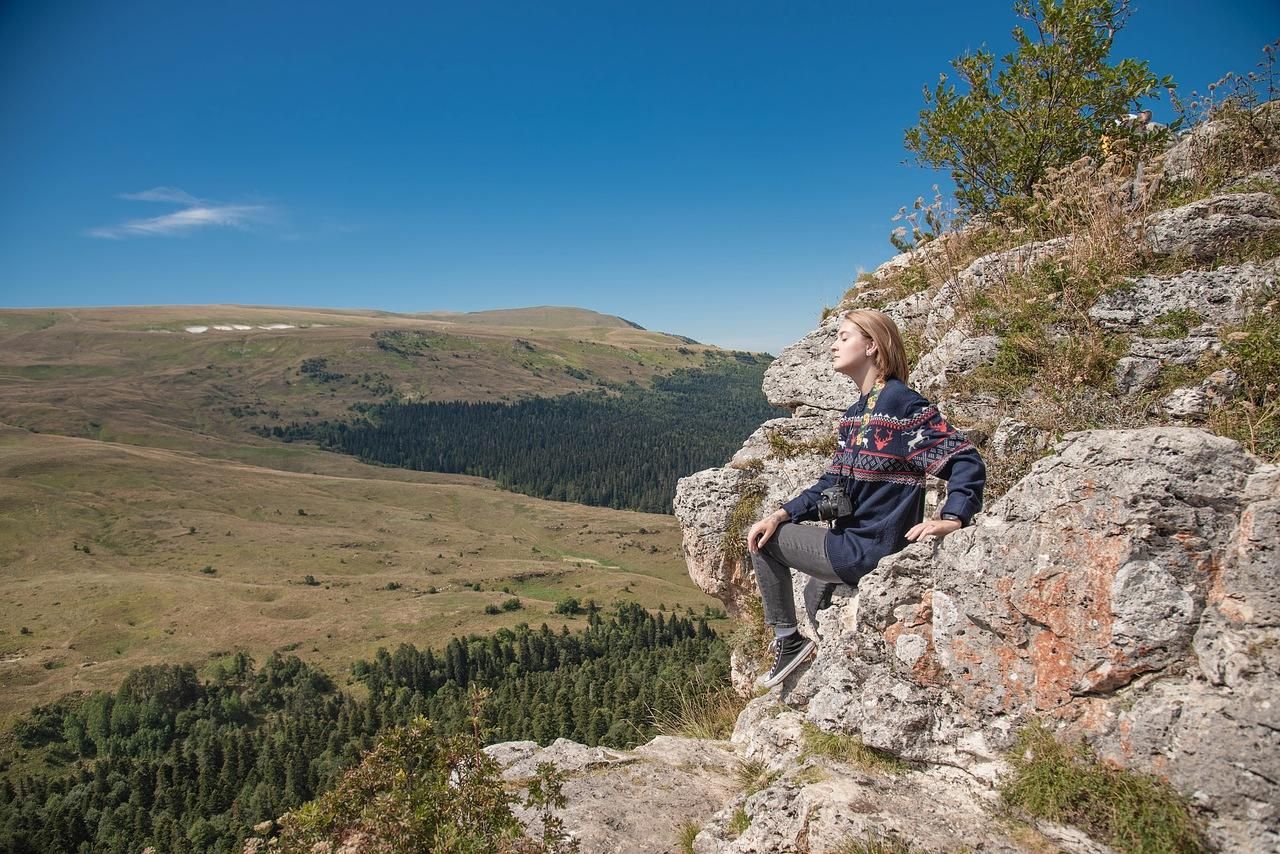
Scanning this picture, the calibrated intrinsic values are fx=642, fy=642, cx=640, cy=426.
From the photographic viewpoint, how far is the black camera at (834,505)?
259 inches

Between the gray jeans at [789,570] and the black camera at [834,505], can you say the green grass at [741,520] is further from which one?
the black camera at [834,505]

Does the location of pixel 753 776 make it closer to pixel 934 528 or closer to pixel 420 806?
pixel 934 528

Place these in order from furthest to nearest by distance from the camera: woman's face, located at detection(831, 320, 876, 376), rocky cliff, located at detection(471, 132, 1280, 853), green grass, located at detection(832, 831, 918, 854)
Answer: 1. woman's face, located at detection(831, 320, 876, 376)
2. green grass, located at detection(832, 831, 918, 854)
3. rocky cliff, located at detection(471, 132, 1280, 853)

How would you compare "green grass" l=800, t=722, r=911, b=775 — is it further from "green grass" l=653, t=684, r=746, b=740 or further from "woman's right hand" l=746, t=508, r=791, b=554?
"green grass" l=653, t=684, r=746, b=740

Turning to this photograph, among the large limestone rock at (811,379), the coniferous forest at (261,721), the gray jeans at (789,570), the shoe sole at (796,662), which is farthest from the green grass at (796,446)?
the coniferous forest at (261,721)

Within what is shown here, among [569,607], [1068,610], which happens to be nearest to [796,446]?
[1068,610]

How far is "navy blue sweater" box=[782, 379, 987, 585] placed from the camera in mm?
6039

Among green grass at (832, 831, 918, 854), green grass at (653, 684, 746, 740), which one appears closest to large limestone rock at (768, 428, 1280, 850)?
green grass at (832, 831, 918, 854)

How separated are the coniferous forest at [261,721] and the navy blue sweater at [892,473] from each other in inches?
2957

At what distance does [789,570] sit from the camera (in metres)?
7.62

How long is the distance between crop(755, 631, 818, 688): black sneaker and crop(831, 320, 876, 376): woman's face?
331 cm

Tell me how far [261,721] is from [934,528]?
171m

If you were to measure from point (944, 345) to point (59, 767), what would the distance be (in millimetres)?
179813

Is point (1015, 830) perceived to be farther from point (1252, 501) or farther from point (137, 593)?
point (137, 593)
